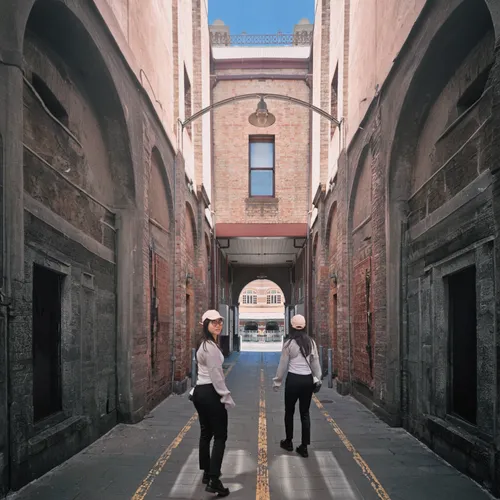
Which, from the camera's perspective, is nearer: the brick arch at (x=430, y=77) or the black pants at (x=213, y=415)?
the black pants at (x=213, y=415)

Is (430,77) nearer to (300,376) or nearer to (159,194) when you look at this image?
(300,376)

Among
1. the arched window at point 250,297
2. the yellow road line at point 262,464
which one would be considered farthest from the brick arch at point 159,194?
the arched window at point 250,297

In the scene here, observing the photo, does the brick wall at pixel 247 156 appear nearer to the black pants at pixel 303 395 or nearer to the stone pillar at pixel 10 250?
the black pants at pixel 303 395

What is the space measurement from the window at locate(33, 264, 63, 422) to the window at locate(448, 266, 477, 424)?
4.99 m

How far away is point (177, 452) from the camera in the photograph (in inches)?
263

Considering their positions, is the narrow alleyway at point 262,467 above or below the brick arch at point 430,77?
below

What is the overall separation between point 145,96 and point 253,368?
39.5ft

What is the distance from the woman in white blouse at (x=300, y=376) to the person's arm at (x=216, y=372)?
1.67 metres

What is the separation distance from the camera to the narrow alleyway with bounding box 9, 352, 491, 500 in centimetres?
508

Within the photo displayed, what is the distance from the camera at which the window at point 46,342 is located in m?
6.02

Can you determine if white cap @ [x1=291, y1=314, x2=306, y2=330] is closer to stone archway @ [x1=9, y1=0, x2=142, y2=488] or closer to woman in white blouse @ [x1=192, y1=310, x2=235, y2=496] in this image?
woman in white blouse @ [x1=192, y1=310, x2=235, y2=496]

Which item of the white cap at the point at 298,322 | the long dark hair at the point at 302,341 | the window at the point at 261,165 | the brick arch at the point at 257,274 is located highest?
the window at the point at 261,165

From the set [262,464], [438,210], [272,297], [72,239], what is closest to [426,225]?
[438,210]

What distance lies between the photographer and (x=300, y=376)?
21.6 feet
